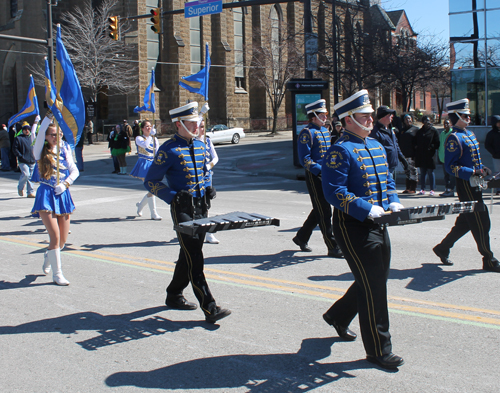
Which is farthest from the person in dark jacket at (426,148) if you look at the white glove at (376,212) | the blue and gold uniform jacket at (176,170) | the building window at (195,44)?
the building window at (195,44)

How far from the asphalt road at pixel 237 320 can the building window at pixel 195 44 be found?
37.3 meters

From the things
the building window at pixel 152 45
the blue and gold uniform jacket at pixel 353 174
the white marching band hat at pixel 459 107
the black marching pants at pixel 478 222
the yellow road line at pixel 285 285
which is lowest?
the yellow road line at pixel 285 285

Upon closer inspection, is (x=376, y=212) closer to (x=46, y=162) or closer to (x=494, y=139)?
(x=46, y=162)

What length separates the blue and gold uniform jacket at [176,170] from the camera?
507 cm

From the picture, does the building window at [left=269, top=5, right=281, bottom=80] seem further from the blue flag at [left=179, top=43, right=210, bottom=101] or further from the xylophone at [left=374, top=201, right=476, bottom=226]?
the xylophone at [left=374, top=201, right=476, bottom=226]

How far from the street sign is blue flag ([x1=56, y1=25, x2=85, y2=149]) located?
15647 millimetres

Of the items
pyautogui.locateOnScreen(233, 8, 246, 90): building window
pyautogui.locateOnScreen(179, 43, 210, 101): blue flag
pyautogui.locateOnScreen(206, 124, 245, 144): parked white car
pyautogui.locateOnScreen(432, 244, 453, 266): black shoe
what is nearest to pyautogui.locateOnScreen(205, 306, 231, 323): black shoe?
pyautogui.locateOnScreen(432, 244, 453, 266): black shoe

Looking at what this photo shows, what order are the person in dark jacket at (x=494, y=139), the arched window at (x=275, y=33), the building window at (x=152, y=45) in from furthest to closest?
the arched window at (x=275, y=33) → the building window at (x=152, y=45) → the person in dark jacket at (x=494, y=139)

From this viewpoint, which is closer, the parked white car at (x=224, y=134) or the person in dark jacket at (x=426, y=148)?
the person in dark jacket at (x=426, y=148)

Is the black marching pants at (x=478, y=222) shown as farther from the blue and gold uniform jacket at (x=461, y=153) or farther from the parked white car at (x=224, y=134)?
the parked white car at (x=224, y=134)

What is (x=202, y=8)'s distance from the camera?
21984 millimetres

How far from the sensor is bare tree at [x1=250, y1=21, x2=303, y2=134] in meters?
43.0

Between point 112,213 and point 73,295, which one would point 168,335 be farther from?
point 112,213

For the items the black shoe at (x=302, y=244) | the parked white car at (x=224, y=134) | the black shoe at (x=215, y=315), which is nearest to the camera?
the black shoe at (x=215, y=315)
